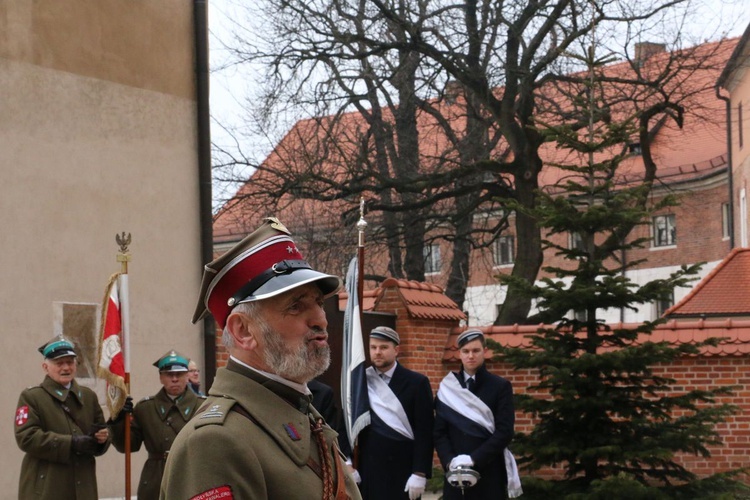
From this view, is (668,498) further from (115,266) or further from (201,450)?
(201,450)

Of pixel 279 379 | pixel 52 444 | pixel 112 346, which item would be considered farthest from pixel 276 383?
pixel 112 346

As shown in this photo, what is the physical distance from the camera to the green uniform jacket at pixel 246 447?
2.69 meters

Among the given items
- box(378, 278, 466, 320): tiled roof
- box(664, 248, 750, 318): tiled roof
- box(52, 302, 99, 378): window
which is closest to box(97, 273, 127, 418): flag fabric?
box(52, 302, 99, 378): window

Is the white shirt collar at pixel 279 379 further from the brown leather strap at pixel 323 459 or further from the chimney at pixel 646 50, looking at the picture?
the chimney at pixel 646 50

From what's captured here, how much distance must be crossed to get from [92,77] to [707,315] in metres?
15.2

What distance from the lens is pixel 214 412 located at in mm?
Result: 2807

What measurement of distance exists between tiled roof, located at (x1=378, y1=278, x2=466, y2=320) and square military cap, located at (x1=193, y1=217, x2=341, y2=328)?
11516 millimetres

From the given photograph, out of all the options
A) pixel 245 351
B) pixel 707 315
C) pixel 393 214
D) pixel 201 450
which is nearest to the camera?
pixel 201 450

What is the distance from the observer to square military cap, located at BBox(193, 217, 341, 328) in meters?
3.02

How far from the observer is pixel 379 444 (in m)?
9.16

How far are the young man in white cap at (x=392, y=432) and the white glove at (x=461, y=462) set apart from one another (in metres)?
0.19

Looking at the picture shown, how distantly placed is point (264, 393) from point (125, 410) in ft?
19.1

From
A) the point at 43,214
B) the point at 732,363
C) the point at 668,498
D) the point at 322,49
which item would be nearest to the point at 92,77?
the point at 43,214

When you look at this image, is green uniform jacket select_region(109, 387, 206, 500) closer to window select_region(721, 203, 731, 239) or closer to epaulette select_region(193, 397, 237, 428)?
Answer: epaulette select_region(193, 397, 237, 428)
